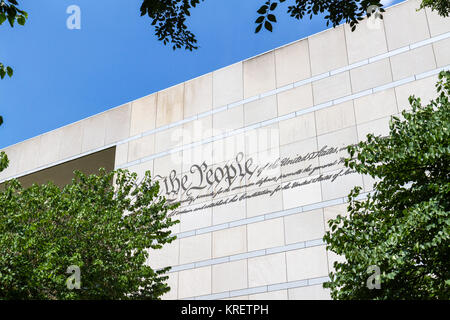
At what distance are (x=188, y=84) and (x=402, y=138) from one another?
824 inches

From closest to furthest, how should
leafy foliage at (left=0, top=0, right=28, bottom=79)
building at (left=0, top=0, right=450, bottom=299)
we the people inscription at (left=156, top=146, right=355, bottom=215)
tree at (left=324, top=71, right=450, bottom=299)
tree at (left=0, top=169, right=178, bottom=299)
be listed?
leafy foliage at (left=0, top=0, right=28, bottom=79) → tree at (left=324, top=71, right=450, bottom=299) → tree at (left=0, top=169, right=178, bottom=299) → building at (left=0, top=0, right=450, bottom=299) → we the people inscription at (left=156, top=146, right=355, bottom=215)

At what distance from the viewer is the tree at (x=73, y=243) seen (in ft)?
51.8

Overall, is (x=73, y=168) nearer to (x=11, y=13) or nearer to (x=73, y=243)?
(x=73, y=243)

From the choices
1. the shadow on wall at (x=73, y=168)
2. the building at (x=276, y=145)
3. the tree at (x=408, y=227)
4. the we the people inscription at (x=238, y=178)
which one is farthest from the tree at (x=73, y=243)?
the shadow on wall at (x=73, y=168)

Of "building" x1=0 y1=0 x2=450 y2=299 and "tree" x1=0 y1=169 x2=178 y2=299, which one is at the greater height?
"building" x1=0 y1=0 x2=450 y2=299

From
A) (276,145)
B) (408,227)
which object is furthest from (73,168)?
(408,227)

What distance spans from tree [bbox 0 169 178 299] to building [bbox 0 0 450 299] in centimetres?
667

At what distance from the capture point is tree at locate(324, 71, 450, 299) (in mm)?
11797

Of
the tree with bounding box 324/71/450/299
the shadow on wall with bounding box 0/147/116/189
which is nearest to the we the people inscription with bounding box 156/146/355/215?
the shadow on wall with bounding box 0/147/116/189

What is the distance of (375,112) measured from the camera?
25.6 m

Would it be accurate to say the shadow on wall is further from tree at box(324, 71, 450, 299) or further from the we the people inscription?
tree at box(324, 71, 450, 299)

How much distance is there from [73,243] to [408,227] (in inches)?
438

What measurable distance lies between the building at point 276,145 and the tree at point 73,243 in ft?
21.9
